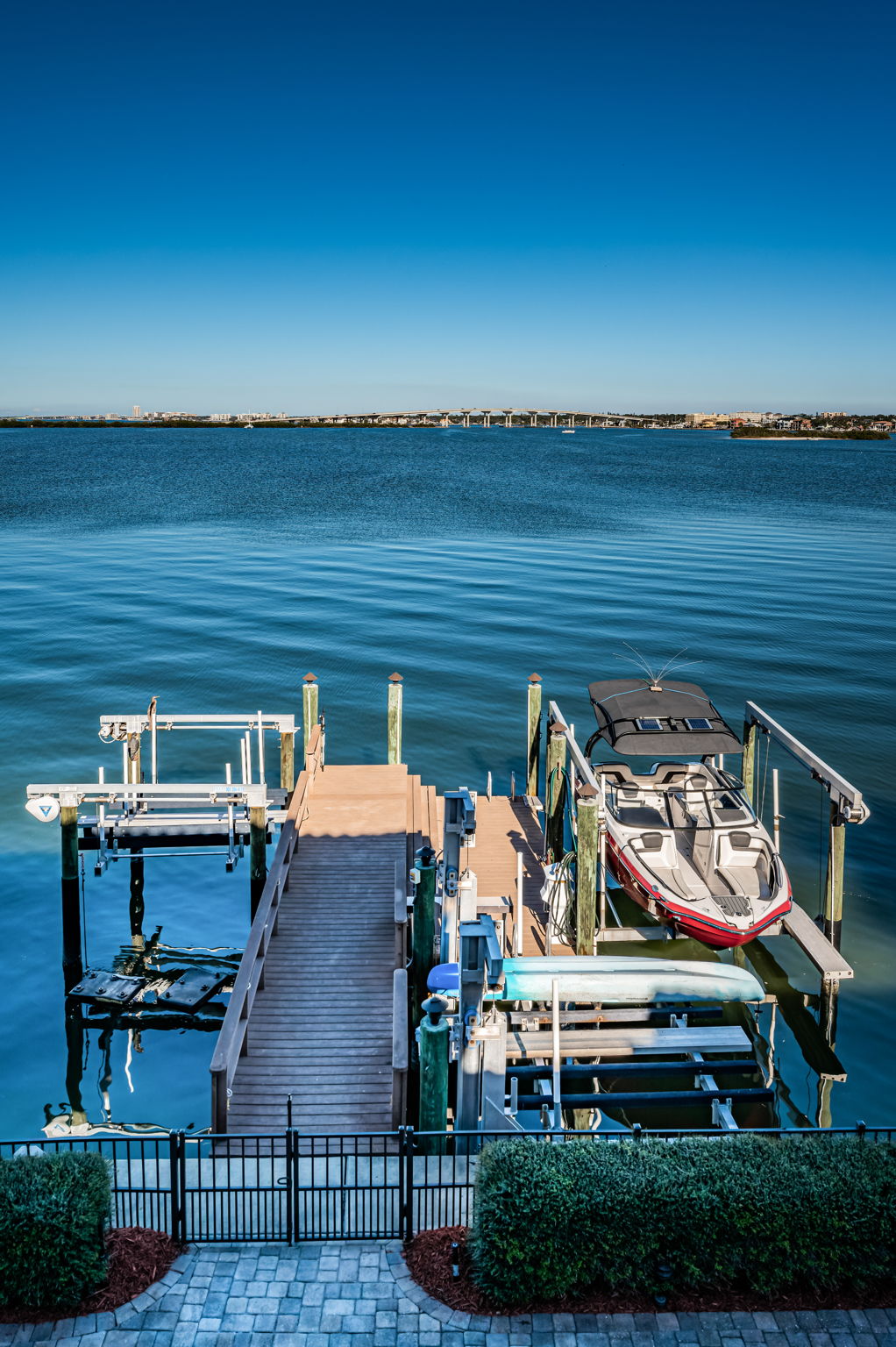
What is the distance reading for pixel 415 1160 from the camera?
12031 mm

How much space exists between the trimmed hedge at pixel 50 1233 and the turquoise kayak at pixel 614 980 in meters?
5.70

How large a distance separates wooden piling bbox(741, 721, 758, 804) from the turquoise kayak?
28.2ft

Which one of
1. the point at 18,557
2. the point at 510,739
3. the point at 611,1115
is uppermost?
the point at 18,557

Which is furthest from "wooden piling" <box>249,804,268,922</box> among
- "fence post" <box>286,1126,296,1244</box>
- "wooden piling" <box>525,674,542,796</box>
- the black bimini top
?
"fence post" <box>286,1126,296,1244</box>

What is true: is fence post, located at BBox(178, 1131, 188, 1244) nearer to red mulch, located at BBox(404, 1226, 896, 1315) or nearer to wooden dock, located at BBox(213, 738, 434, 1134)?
red mulch, located at BBox(404, 1226, 896, 1315)

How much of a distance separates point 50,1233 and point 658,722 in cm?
1573

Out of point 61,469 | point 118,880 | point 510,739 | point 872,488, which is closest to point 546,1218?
point 118,880

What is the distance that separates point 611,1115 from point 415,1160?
18.6 feet

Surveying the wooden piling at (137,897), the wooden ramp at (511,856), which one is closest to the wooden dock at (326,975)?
the wooden ramp at (511,856)

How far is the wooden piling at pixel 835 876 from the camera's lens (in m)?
19.4

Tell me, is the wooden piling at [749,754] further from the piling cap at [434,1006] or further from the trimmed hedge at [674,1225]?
the trimmed hedge at [674,1225]

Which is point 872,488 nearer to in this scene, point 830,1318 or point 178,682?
point 178,682

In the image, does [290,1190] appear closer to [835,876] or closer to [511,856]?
[511,856]

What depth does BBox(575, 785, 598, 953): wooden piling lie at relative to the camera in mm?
17422
